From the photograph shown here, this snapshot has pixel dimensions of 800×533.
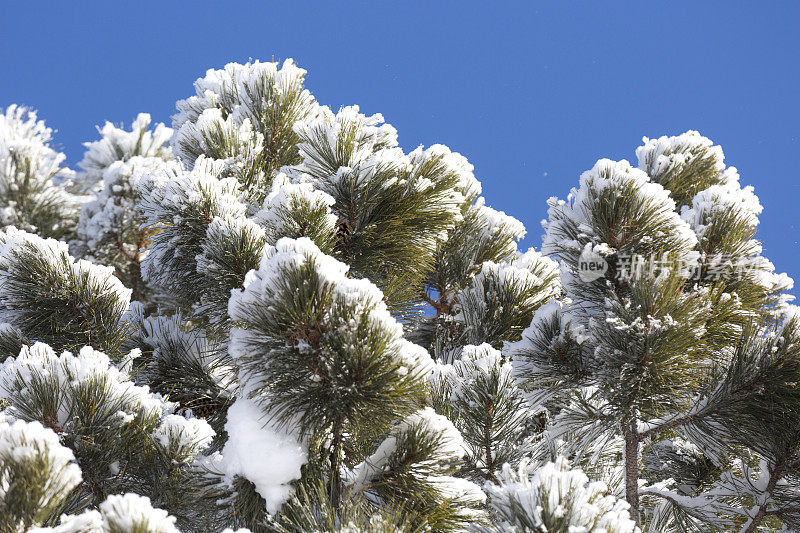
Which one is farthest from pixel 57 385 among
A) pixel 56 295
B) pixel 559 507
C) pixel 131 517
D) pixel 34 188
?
pixel 34 188

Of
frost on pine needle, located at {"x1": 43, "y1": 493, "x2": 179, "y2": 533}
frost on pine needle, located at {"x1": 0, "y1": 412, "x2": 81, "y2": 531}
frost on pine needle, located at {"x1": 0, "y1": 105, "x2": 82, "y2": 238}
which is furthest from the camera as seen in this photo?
frost on pine needle, located at {"x1": 0, "y1": 105, "x2": 82, "y2": 238}

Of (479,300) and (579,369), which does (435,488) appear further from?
(479,300)

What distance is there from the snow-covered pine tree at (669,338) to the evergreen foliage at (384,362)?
0.01 metres

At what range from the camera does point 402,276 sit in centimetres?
318

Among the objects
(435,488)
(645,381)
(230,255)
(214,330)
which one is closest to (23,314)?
(214,330)

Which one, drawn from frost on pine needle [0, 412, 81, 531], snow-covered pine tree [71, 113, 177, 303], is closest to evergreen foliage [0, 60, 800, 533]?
frost on pine needle [0, 412, 81, 531]

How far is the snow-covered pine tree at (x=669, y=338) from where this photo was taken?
7.54 ft

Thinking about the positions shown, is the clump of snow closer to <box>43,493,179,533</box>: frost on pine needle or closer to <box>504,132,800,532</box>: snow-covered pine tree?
<box>43,493,179,533</box>: frost on pine needle

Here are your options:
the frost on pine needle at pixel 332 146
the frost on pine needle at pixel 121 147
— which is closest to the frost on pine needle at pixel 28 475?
the frost on pine needle at pixel 332 146

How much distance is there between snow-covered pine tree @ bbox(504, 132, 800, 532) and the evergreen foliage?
1 cm

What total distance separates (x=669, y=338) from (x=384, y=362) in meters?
1.00

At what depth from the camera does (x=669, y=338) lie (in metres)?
2.24

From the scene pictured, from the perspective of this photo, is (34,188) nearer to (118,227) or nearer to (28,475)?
(118,227)

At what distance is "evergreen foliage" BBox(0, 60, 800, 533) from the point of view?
1.93 m
